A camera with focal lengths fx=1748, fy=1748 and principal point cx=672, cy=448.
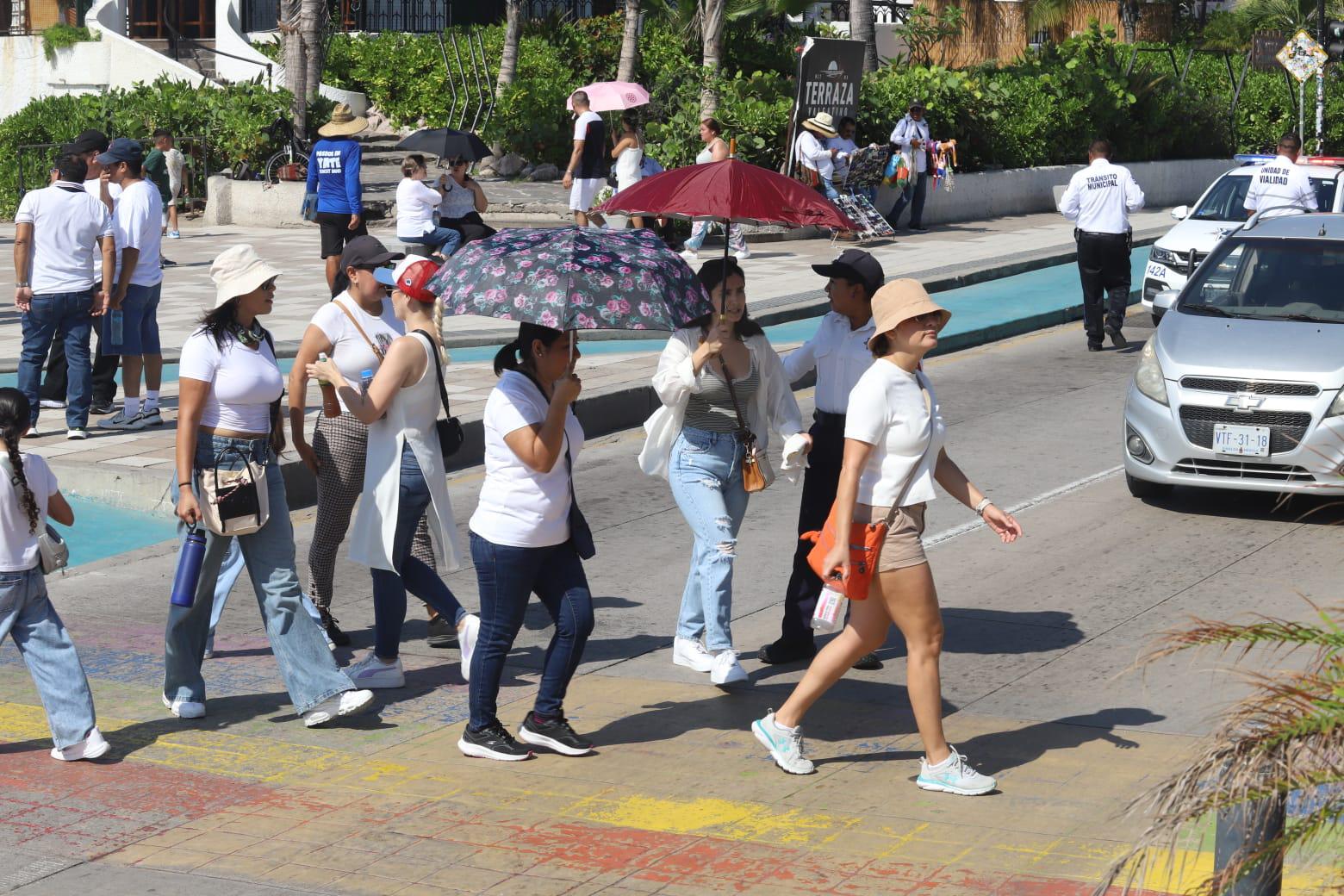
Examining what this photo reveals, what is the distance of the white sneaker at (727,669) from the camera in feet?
24.2

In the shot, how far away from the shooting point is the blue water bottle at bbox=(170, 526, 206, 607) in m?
6.97

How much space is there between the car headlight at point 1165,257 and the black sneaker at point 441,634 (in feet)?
37.5

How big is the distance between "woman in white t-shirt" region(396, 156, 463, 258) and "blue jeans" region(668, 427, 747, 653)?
33.9ft

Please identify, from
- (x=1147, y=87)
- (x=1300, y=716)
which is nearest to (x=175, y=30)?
(x=1147, y=87)

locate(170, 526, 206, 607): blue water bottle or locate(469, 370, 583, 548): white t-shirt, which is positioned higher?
locate(469, 370, 583, 548): white t-shirt

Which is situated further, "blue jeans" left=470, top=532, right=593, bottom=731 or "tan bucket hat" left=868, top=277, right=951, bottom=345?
"blue jeans" left=470, top=532, right=593, bottom=731

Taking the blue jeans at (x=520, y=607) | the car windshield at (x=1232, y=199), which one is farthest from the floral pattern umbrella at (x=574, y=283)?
the car windshield at (x=1232, y=199)

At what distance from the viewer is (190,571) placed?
22.9ft

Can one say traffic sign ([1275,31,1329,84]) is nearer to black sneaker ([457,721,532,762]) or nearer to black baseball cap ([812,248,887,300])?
black baseball cap ([812,248,887,300])

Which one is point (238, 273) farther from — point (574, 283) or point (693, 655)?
point (693, 655)

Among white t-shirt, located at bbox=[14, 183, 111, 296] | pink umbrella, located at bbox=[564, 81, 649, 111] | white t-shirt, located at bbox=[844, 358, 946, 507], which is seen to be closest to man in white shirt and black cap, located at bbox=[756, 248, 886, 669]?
white t-shirt, located at bbox=[844, 358, 946, 507]

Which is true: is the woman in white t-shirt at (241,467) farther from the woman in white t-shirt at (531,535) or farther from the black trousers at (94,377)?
the black trousers at (94,377)

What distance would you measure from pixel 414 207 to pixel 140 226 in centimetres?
558

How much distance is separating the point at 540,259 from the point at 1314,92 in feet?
111
